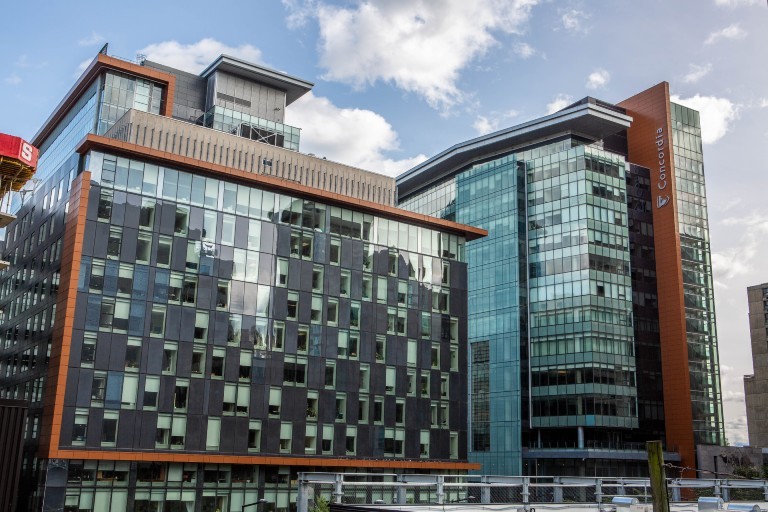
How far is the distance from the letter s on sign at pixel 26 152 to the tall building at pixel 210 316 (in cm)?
854

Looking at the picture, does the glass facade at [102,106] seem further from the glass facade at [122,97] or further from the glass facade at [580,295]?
the glass facade at [580,295]

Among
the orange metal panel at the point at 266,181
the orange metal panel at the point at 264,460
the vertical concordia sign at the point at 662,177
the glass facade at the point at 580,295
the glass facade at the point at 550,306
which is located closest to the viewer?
the orange metal panel at the point at 264,460

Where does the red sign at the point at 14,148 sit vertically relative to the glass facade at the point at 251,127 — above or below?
below

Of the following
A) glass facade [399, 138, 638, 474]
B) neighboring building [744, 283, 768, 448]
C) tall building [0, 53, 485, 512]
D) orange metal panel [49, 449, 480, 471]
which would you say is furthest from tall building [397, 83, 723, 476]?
neighboring building [744, 283, 768, 448]

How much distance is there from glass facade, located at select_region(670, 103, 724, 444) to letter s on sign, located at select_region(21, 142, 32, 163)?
3815 inches

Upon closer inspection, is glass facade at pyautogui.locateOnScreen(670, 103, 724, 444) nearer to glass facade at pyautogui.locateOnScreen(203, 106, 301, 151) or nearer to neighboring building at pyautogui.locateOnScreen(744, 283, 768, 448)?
neighboring building at pyautogui.locateOnScreen(744, 283, 768, 448)

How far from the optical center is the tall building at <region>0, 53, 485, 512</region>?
62.5 metres

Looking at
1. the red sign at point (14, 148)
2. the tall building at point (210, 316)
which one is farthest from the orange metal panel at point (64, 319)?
the red sign at point (14, 148)

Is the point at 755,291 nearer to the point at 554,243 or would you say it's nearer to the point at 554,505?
the point at 554,243

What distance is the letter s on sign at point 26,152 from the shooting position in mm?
55200

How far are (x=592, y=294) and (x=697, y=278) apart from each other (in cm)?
2241

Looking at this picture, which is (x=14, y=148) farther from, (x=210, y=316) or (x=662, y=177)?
(x=662, y=177)

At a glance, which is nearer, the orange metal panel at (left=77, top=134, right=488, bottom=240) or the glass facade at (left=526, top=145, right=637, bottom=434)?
the orange metal panel at (left=77, top=134, right=488, bottom=240)

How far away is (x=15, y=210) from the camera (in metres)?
91.7
